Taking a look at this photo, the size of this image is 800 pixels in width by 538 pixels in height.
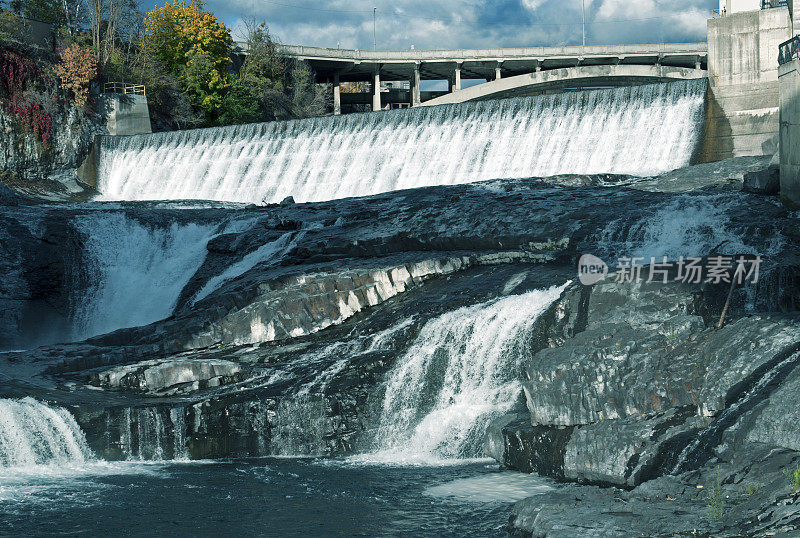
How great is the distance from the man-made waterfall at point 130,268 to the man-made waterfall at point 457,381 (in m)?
8.81

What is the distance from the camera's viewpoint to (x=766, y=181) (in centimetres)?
1605

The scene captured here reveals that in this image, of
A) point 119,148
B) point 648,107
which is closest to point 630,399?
point 648,107

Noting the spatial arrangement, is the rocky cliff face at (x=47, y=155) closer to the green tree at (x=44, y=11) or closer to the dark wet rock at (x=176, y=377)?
the green tree at (x=44, y=11)

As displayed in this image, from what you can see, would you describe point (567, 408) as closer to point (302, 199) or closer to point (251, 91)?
point (302, 199)

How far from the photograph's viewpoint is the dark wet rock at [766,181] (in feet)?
52.6

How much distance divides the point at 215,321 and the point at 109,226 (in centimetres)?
797

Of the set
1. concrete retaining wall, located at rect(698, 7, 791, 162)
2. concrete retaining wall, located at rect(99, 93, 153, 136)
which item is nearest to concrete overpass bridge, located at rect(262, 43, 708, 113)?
concrete retaining wall, located at rect(698, 7, 791, 162)

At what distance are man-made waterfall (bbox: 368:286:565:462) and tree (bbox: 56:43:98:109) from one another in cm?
2946

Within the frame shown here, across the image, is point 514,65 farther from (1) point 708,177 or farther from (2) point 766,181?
(2) point 766,181

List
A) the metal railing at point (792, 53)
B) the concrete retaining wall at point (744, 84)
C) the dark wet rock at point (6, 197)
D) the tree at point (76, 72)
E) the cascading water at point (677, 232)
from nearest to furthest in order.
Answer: the cascading water at point (677, 232) < the metal railing at point (792, 53) < the dark wet rock at point (6, 197) < the concrete retaining wall at point (744, 84) < the tree at point (76, 72)

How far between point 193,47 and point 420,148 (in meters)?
23.2

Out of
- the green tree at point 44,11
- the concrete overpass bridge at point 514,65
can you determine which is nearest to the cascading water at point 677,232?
the concrete overpass bridge at point 514,65

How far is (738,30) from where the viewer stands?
2506cm

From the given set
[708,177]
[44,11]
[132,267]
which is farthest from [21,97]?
[708,177]
